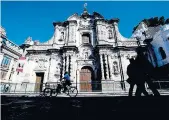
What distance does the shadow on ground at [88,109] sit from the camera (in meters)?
4.96

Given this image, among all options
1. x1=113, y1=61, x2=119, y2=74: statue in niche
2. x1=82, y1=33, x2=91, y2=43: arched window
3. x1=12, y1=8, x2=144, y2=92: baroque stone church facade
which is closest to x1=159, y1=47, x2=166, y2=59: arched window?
x1=12, y1=8, x2=144, y2=92: baroque stone church facade

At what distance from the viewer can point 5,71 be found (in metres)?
14.6

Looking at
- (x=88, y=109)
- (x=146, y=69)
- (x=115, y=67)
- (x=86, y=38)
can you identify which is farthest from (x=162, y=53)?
(x=88, y=109)

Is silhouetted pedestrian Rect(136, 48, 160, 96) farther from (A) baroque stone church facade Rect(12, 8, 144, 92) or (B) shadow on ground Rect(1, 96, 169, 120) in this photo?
(A) baroque stone church facade Rect(12, 8, 144, 92)

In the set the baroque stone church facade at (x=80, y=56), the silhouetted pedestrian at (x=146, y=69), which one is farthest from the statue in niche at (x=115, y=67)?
the silhouetted pedestrian at (x=146, y=69)

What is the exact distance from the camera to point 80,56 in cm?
1886

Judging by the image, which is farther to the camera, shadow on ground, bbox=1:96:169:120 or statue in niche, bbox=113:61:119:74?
statue in niche, bbox=113:61:119:74

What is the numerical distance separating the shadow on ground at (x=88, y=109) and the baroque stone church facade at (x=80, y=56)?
30.4 ft

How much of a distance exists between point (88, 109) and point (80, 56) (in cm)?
1371

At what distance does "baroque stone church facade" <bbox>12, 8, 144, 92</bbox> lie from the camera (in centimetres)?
1683

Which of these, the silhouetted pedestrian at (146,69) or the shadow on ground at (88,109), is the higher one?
the silhouetted pedestrian at (146,69)

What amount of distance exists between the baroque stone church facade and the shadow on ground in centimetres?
928

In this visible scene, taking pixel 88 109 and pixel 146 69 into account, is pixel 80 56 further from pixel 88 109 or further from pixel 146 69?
pixel 88 109

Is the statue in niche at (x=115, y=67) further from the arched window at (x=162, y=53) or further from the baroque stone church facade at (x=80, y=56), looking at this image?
the arched window at (x=162, y=53)
